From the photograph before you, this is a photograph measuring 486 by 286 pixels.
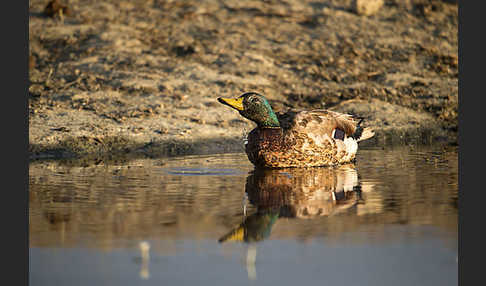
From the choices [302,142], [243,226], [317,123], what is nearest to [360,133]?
[317,123]

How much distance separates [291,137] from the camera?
809 centimetres

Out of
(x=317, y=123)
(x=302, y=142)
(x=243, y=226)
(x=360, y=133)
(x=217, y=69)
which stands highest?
(x=217, y=69)

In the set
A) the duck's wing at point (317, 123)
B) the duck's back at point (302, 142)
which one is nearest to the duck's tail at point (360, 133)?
the duck's wing at point (317, 123)

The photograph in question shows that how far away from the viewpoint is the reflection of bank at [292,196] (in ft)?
15.3

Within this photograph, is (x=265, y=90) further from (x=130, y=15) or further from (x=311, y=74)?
(x=130, y=15)

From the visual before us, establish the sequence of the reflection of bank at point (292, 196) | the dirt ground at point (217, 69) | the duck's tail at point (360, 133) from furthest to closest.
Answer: the dirt ground at point (217, 69) < the duck's tail at point (360, 133) < the reflection of bank at point (292, 196)

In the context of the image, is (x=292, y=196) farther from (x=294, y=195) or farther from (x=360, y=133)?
(x=360, y=133)

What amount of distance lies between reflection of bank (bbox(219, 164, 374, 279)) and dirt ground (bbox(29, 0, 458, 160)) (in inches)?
100

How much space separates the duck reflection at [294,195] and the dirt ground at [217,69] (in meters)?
2.51

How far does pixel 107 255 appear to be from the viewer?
413cm

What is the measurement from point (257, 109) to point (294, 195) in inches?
89.9

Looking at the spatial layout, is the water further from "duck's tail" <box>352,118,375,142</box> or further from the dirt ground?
the dirt ground

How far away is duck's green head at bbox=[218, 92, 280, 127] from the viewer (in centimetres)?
821

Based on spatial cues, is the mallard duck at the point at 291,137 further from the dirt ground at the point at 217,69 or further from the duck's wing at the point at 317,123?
the dirt ground at the point at 217,69
